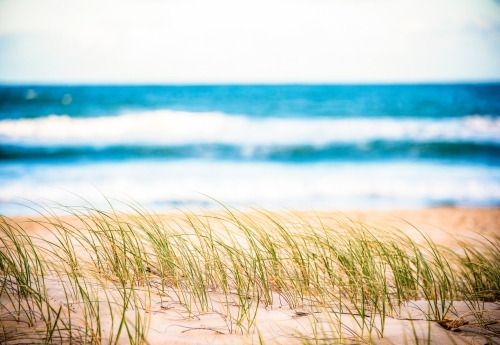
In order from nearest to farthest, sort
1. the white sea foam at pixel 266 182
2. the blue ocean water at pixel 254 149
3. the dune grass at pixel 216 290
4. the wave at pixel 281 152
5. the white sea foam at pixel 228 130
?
the dune grass at pixel 216 290 → the white sea foam at pixel 266 182 → the blue ocean water at pixel 254 149 → the wave at pixel 281 152 → the white sea foam at pixel 228 130

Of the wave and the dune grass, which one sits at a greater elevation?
the wave

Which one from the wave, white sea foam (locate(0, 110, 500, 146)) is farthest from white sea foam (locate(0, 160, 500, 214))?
white sea foam (locate(0, 110, 500, 146))

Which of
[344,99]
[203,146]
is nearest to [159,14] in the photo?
[203,146]

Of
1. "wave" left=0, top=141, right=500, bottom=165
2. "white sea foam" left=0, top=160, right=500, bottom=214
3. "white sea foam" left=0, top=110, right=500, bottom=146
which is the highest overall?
"white sea foam" left=0, top=110, right=500, bottom=146

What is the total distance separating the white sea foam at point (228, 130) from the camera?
14602mm

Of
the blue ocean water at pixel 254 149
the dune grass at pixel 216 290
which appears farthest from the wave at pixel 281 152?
the dune grass at pixel 216 290

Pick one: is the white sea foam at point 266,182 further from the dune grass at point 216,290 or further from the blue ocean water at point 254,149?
the dune grass at point 216,290

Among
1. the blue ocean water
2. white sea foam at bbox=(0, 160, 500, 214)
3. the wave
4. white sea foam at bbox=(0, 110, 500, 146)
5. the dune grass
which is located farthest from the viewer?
white sea foam at bbox=(0, 110, 500, 146)

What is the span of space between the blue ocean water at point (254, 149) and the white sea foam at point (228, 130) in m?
0.07

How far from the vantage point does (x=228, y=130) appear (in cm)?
1714

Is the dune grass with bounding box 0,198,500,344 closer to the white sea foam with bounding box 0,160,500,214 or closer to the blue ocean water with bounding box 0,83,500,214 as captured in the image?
the blue ocean water with bounding box 0,83,500,214

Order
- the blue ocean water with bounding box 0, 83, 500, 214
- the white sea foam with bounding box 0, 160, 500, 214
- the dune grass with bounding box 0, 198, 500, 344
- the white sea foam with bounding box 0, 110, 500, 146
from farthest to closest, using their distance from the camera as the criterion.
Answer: the white sea foam with bounding box 0, 110, 500, 146, the blue ocean water with bounding box 0, 83, 500, 214, the white sea foam with bounding box 0, 160, 500, 214, the dune grass with bounding box 0, 198, 500, 344

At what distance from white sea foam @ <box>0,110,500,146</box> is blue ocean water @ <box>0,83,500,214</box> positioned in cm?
7

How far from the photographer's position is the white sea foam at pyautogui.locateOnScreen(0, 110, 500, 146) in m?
14.6
